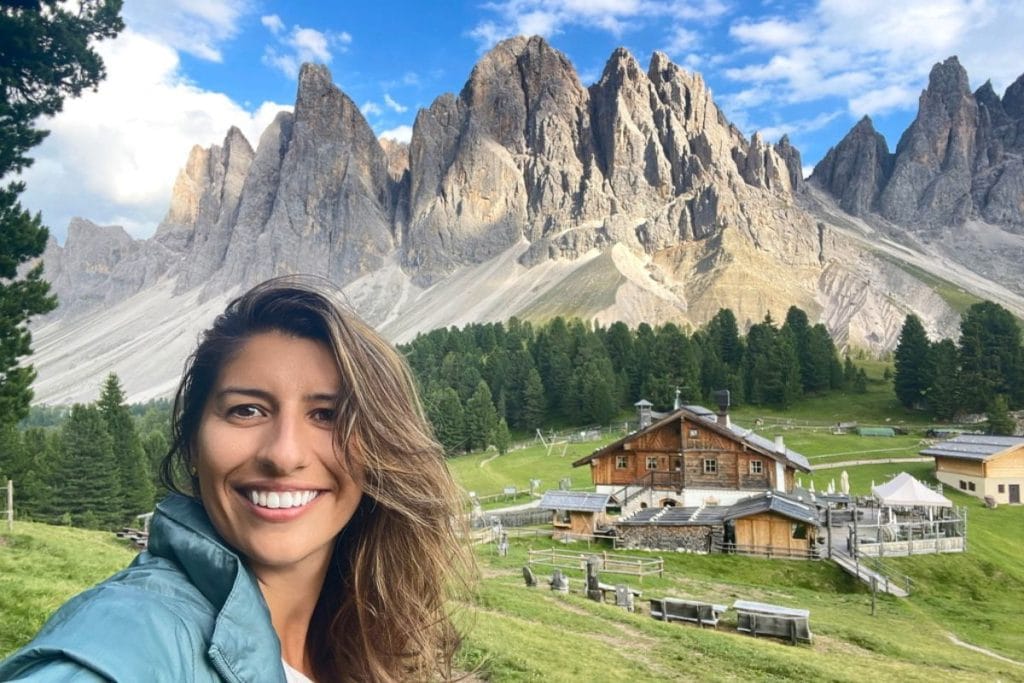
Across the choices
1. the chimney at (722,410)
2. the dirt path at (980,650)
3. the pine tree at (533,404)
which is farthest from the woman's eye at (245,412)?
the pine tree at (533,404)

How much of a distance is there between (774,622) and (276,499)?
19.4 metres

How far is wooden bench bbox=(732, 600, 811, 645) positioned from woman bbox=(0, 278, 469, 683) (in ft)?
58.7

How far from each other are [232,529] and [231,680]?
545 mm

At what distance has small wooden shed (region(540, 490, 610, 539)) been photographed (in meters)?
34.2

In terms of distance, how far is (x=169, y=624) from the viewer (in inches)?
65.5

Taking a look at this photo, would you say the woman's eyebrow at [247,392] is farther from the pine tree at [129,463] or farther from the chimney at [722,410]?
the pine tree at [129,463]

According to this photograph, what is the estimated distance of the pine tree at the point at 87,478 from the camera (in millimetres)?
50500

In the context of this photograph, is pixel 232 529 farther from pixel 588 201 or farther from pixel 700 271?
pixel 588 201

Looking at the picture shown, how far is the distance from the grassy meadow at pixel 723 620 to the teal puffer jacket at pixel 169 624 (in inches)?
57.1

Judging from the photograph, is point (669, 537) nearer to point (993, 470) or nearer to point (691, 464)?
point (691, 464)

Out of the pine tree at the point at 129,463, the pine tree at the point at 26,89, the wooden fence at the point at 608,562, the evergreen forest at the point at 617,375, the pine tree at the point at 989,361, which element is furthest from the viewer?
the evergreen forest at the point at 617,375

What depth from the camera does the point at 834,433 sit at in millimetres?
63625

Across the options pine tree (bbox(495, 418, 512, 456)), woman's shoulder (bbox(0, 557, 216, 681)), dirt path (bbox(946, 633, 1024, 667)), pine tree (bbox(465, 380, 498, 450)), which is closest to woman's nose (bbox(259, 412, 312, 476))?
woman's shoulder (bbox(0, 557, 216, 681))

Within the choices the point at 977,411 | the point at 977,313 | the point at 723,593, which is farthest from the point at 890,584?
the point at 977,313
